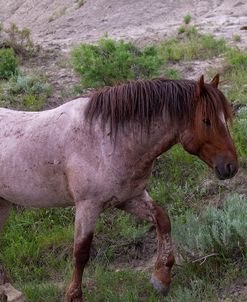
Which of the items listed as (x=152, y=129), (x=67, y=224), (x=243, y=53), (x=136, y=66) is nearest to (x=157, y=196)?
(x=67, y=224)

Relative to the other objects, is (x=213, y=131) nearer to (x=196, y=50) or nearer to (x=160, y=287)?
(x=160, y=287)

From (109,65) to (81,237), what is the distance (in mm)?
4115

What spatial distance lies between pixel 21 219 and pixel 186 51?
4.85 m

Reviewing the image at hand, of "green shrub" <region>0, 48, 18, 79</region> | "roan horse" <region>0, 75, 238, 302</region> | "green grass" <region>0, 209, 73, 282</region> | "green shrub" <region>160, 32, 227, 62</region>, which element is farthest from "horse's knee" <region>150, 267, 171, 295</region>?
"green shrub" <region>0, 48, 18, 79</region>

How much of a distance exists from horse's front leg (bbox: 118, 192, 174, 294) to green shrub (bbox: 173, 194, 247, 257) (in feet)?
0.82

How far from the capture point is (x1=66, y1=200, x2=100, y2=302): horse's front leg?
13.2 ft

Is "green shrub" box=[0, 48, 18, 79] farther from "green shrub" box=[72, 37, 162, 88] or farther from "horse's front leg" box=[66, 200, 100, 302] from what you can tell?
"horse's front leg" box=[66, 200, 100, 302]

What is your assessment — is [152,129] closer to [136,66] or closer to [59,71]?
[136,66]

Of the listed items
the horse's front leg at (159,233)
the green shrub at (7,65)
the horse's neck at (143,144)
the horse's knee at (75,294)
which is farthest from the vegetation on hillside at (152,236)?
the green shrub at (7,65)

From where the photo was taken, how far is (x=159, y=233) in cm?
432

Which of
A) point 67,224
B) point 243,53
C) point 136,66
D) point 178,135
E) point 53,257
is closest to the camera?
point 178,135

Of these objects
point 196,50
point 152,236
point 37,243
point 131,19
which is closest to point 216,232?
point 152,236

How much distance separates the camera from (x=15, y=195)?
449 cm

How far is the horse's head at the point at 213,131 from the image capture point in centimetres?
374
